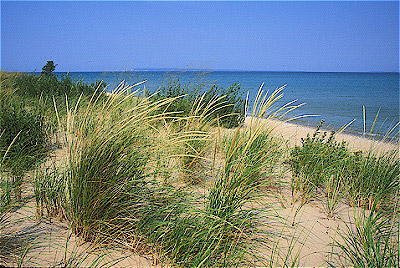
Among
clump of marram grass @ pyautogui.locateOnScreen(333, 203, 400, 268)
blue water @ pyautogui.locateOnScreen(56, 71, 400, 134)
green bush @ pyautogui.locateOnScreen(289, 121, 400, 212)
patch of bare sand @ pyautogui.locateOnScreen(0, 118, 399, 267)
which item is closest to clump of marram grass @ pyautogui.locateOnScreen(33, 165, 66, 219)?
patch of bare sand @ pyautogui.locateOnScreen(0, 118, 399, 267)

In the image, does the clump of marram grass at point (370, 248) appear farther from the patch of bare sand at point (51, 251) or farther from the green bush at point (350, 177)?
the patch of bare sand at point (51, 251)

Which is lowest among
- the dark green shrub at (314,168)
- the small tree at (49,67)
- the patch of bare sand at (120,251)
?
the patch of bare sand at (120,251)

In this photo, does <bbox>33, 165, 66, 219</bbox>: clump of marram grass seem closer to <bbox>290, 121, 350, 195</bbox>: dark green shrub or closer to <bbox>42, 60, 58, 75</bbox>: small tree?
<bbox>290, 121, 350, 195</bbox>: dark green shrub

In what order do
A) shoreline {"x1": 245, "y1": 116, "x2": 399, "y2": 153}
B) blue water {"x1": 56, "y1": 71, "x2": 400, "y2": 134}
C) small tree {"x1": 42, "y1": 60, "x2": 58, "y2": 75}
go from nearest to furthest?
1. shoreline {"x1": 245, "y1": 116, "x2": 399, "y2": 153}
2. blue water {"x1": 56, "y1": 71, "x2": 400, "y2": 134}
3. small tree {"x1": 42, "y1": 60, "x2": 58, "y2": 75}

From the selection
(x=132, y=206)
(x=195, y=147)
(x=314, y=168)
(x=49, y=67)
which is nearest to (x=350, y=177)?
(x=314, y=168)

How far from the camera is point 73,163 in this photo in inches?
85.7

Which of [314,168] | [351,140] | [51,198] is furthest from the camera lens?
[351,140]

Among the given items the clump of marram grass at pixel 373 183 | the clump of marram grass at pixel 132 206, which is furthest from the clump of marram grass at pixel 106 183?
the clump of marram grass at pixel 373 183

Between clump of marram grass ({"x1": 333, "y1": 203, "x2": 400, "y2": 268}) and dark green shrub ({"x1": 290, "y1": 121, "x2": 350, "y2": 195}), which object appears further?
dark green shrub ({"x1": 290, "y1": 121, "x2": 350, "y2": 195})

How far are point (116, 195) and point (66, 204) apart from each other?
368 millimetres

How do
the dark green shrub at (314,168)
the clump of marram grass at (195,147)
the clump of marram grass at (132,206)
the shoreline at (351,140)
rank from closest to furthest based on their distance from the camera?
the clump of marram grass at (132,206)
the clump of marram grass at (195,147)
the dark green shrub at (314,168)
the shoreline at (351,140)

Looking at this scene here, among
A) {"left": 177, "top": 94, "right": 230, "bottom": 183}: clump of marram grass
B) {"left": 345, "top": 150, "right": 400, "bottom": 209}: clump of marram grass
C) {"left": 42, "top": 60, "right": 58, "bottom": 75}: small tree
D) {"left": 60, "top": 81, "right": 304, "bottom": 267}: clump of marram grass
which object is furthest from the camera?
{"left": 42, "top": 60, "right": 58, "bottom": 75}: small tree

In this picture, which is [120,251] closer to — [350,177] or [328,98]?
[350,177]

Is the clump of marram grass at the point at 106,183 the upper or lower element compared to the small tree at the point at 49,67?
lower
